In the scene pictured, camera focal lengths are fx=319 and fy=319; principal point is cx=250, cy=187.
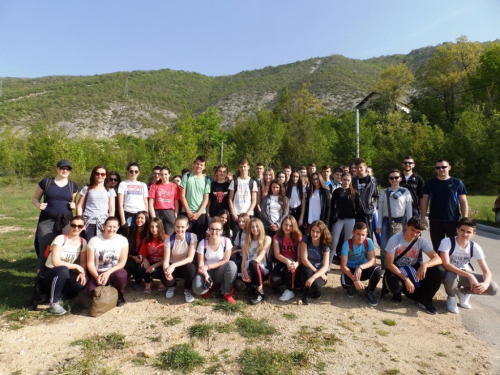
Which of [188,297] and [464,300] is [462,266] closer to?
[464,300]

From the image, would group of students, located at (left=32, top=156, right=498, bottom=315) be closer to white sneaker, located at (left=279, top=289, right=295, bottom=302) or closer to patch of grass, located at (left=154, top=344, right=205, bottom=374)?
white sneaker, located at (left=279, top=289, right=295, bottom=302)

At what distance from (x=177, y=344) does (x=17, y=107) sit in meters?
77.0

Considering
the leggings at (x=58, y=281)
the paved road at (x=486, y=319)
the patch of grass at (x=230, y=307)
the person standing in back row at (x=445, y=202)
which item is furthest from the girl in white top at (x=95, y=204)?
the paved road at (x=486, y=319)

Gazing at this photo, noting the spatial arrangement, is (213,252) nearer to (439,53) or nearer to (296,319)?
(296,319)

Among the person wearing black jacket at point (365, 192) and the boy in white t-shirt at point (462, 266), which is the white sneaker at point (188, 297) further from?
the boy in white t-shirt at point (462, 266)

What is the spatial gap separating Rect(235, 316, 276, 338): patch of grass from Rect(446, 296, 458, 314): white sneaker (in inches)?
102

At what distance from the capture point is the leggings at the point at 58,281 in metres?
4.22

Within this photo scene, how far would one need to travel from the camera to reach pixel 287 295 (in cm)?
479

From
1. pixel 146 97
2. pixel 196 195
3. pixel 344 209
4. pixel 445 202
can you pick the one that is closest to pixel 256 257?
pixel 196 195

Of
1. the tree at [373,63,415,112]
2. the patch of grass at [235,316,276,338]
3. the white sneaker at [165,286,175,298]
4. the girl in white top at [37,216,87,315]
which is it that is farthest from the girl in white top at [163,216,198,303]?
the tree at [373,63,415,112]

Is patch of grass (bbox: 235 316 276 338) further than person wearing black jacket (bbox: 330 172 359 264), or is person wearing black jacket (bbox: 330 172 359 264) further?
person wearing black jacket (bbox: 330 172 359 264)

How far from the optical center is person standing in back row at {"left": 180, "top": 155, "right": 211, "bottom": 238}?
225 inches

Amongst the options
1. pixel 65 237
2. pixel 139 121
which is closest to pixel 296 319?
pixel 65 237

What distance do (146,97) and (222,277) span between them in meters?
80.8
